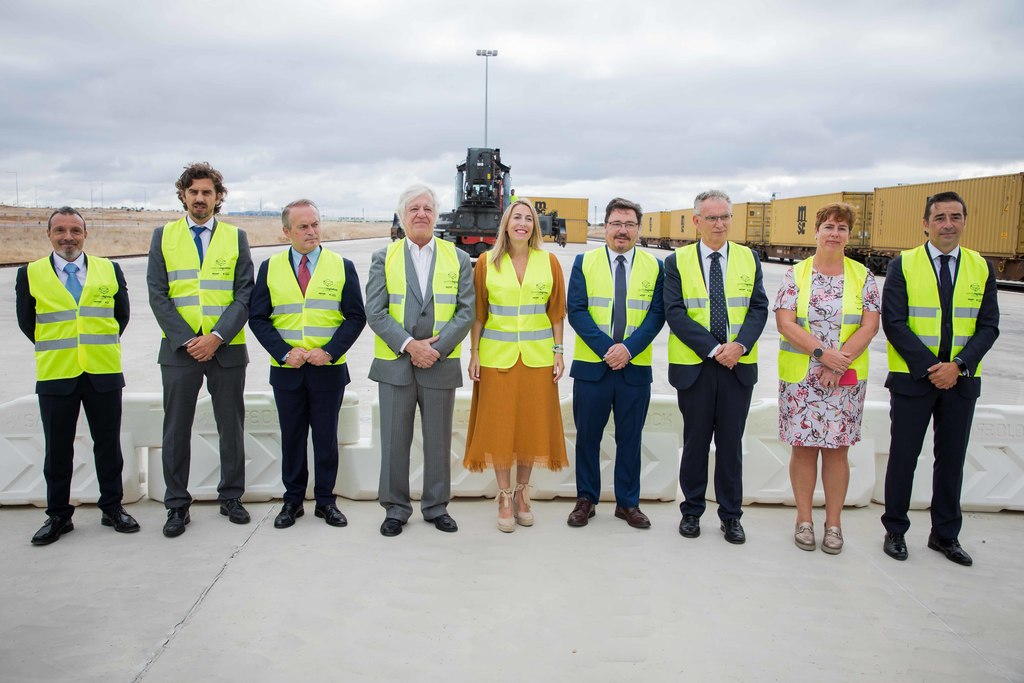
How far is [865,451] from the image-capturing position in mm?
4453

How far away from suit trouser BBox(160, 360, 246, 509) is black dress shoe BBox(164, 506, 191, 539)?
0.14ft

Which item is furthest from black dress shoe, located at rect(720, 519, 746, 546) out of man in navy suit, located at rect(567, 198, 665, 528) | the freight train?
the freight train

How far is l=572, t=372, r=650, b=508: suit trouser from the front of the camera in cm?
411

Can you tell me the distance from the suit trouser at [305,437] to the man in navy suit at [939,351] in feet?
9.85

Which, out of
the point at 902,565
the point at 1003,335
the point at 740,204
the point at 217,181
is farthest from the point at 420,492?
the point at 740,204

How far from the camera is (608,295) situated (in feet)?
13.5

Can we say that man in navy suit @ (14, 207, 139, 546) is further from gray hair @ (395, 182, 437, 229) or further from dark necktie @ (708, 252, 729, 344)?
dark necktie @ (708, 252, 729, 344)

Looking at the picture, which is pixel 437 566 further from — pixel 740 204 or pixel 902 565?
pixel 740 204

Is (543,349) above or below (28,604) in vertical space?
above

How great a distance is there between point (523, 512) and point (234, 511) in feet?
5.32

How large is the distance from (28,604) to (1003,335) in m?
13.0

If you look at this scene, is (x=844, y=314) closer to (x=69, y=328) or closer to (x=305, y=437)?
(x=305, y=437)

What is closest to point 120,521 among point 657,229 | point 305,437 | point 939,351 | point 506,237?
point 305,437

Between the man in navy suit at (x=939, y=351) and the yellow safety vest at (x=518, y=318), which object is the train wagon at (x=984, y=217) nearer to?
the man in navy suit at (x=939, y=351)
